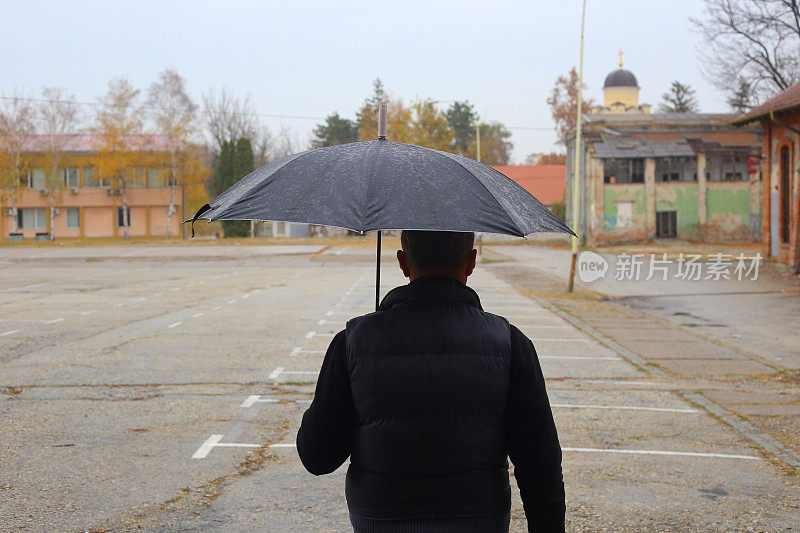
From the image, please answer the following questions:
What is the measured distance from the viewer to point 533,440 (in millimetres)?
2688

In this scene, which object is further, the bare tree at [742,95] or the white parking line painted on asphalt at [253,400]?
the bare tree at [742,95]

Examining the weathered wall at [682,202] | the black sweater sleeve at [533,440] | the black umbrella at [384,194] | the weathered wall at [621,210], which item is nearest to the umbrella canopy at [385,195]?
the black umbrella at [384,194]

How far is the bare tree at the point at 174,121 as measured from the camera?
233 feet

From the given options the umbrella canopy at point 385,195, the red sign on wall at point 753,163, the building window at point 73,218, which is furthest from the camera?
the building window at point 73,218

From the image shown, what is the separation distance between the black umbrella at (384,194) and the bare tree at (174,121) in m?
69.9

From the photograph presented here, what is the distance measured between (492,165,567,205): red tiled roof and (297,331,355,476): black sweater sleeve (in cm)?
7452

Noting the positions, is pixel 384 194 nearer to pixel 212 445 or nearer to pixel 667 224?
pixel 212 445

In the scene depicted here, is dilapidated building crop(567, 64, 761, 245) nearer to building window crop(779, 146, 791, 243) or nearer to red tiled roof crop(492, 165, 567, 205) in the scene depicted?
red tiled roof crop(492, 165, 567, 205)

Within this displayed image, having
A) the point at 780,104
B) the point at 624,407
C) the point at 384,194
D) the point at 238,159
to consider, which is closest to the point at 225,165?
the point at 238,159

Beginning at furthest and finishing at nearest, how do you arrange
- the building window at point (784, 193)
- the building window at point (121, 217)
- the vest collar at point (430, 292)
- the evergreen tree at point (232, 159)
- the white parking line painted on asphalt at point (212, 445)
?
the building window at point (121, 217)
the evergreen tree at point (232, 159)
the building window at point (784, 193)
the white parking line painted on asphalt at point (212, 445)
the vest collar at point (430, 292)

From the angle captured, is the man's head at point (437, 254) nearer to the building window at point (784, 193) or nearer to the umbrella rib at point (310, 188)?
the umbrella rib at point (310, 188)

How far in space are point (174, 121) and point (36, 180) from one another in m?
14.6

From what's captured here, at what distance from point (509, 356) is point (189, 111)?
72.7m

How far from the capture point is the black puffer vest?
259cm
